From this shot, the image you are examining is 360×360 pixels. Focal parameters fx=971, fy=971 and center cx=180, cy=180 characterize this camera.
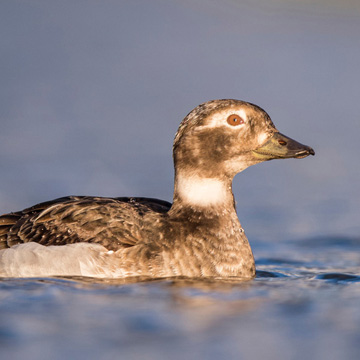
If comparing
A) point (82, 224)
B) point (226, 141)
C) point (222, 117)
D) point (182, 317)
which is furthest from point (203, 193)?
point (182, 317)

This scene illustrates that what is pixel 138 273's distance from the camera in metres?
8.95

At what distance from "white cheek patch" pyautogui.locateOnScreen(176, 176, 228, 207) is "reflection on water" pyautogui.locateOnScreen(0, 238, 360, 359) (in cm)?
86

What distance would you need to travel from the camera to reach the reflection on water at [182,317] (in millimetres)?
6848

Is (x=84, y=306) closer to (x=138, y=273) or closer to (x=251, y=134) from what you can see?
(x=138, y=273)

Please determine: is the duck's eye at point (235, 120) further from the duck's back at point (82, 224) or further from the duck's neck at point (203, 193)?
the duck's back at point (82, 224)

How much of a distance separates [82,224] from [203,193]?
121 centimetres

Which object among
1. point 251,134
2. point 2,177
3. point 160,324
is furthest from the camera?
point 2,177

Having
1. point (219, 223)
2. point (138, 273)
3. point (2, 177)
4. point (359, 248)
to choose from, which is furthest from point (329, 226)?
point (2, 177)

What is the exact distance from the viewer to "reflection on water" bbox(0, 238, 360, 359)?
685 centimetres

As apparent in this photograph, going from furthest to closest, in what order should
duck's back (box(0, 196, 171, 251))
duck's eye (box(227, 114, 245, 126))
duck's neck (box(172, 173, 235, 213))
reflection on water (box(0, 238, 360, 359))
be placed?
duck's neck (box(172, 173, 235, 213))
duck's eye (box(227, 114, 245, 126))
duck's back (box(0, 196, 171, 251))
reflection on water (box(0, 238, 360, 359))


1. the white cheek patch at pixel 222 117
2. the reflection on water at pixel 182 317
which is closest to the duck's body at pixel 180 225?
the white cheek patch at pixel 222 117

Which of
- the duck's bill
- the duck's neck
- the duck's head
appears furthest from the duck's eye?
the duck's neck

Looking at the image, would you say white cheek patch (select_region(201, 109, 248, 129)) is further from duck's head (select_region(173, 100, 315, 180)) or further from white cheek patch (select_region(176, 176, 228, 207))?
white cheek patch (select_region(176, 176, 228, 207))

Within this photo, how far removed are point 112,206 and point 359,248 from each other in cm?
325
